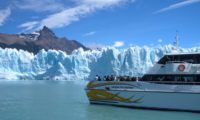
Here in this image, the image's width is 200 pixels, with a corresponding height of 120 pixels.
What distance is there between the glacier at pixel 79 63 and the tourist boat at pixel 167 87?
52333 millimetres

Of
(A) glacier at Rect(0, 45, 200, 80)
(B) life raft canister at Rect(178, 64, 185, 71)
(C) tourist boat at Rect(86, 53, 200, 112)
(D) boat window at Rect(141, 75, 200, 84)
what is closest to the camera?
(C) tourist boat at Rect(86, 53, 200, 112)

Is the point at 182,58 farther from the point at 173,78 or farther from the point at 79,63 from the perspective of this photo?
the point at 79,63

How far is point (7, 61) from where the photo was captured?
344 ft

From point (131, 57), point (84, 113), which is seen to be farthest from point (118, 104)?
point (131, 57)

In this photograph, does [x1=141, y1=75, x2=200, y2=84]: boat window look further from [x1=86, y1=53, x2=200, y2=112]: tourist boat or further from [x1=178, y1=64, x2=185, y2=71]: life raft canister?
[x1=178, y1=64, x2=185, y2=71]: life raft canister

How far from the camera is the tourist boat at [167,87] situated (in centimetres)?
2039

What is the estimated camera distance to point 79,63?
99750 mm

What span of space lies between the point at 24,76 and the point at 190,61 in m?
95.6

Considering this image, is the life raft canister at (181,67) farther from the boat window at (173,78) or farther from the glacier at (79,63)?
the glacier at (79,63)

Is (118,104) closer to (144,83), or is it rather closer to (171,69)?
(144,83)

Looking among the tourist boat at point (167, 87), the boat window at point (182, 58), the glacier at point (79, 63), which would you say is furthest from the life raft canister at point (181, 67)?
A: the glacier at point (79, 63)

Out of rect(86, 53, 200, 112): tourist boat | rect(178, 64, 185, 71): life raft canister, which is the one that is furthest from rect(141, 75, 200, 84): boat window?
rect(178, 64, 185, 71): life raft canister

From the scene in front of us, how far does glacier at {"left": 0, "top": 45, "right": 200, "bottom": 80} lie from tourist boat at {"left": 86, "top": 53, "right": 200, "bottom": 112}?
52.3m

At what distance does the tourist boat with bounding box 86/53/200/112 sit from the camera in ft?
66.9
